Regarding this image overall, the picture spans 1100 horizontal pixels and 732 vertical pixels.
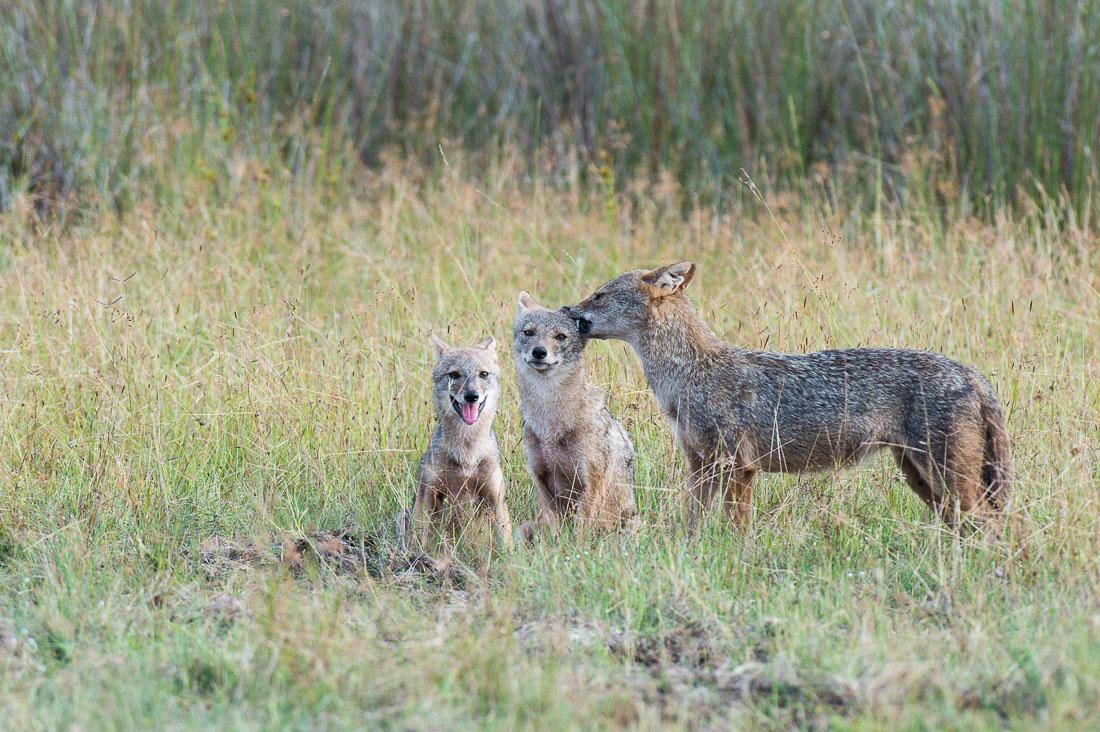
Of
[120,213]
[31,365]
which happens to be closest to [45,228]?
[120,213]

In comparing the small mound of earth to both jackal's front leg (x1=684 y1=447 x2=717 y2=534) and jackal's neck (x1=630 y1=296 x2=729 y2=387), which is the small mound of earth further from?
jackal's neck (x1=630 y1=296 x2=729 y2=387)

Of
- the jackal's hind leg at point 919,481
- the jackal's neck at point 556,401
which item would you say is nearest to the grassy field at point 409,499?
the jackal's hind leg at point 919,481

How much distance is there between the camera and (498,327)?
278 inches

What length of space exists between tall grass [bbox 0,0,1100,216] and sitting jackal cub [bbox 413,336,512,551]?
15.6ft

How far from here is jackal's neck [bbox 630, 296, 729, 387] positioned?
546 centimetres

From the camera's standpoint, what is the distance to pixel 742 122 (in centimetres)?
1069

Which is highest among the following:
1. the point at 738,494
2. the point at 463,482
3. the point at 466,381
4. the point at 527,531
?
the point at 466,381

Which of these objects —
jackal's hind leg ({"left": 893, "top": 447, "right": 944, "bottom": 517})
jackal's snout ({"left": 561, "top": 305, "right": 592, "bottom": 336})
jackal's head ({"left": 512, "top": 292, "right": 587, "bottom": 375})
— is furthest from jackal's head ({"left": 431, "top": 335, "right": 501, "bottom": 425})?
jackal's hind leg ({"left": 893, "top": 447, "right": 944, "bottom": 517})

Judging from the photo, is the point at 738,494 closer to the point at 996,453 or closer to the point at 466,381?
the point at 996,453

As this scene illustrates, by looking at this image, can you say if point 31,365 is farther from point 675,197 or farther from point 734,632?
point 675,197

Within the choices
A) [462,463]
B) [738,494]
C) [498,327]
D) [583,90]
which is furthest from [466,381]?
[583,90]

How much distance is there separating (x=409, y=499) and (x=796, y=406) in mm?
1981

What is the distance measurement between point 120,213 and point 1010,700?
8.51 m

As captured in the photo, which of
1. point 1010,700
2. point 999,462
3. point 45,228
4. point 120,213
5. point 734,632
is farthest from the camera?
point 120,213
